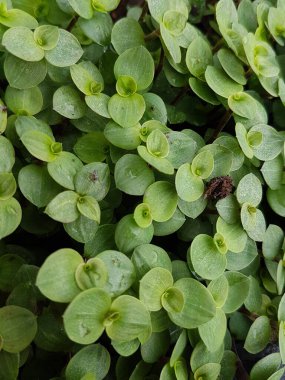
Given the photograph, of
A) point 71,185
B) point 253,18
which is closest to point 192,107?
point 253,18

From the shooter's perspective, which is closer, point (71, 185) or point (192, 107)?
point (71, 185)

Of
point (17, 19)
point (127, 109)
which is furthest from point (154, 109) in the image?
point (17, 19)

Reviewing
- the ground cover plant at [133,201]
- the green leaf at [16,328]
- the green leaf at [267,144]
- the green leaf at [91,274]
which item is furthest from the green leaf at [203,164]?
the green leaf at [16,328]

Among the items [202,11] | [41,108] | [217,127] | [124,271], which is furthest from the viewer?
[202,11]

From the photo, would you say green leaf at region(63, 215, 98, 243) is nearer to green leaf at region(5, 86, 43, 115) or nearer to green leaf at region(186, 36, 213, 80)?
green leaf at region(5, 86, 43, 115)

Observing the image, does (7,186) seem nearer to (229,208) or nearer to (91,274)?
(91,274)

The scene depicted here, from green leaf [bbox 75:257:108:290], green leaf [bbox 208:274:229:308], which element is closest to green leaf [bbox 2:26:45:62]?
green leaf [bbox 75:257:108:290]

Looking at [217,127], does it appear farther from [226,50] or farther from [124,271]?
[124,271]
